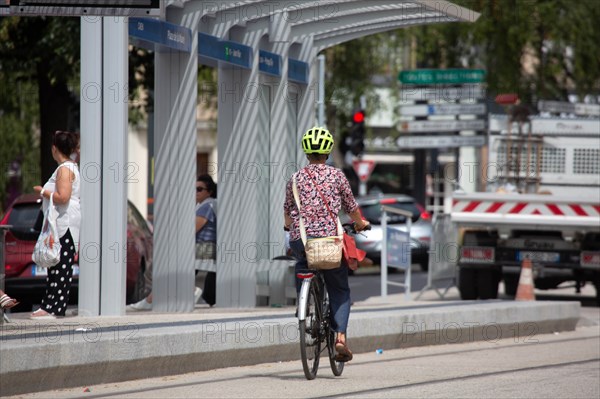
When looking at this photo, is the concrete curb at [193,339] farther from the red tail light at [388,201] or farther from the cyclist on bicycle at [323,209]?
the red tail light at [388,201]

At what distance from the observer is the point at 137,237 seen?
1669 cm

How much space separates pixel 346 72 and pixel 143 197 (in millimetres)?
14398

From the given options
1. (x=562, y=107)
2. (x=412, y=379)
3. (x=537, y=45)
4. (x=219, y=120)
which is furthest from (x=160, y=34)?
(x=537, y=45)

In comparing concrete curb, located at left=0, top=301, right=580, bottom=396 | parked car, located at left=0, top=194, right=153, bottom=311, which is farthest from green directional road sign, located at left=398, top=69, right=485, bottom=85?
concrete curb, located at left=0, top=301, right=580, bottom=396

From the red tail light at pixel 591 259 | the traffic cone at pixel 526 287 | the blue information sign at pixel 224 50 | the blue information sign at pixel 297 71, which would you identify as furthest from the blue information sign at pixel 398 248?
the blue information sign at pixel 224 50

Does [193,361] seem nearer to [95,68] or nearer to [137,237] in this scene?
[95,68]

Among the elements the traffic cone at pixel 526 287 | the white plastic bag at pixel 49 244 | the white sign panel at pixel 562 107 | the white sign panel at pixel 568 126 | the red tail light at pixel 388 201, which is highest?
the white sign panel at pixel 562 107

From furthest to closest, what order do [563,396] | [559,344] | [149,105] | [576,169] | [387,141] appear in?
Answer: 1. [387,141]
2. [149,105]
3. [576,169]
4. [559,344]
5. [563,396]

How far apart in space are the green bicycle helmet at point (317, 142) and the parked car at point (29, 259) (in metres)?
5.31

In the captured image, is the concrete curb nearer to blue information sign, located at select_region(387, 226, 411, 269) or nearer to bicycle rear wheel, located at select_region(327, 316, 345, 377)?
bicycle rear wheel, located at select_region(327, 316, 345, 377)

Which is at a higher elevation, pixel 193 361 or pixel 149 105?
pixel 149 105

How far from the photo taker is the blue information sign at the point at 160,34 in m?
12.5

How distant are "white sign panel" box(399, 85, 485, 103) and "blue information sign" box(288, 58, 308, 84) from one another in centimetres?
1477

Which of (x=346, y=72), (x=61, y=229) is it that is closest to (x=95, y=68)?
(x=61, y=229)
